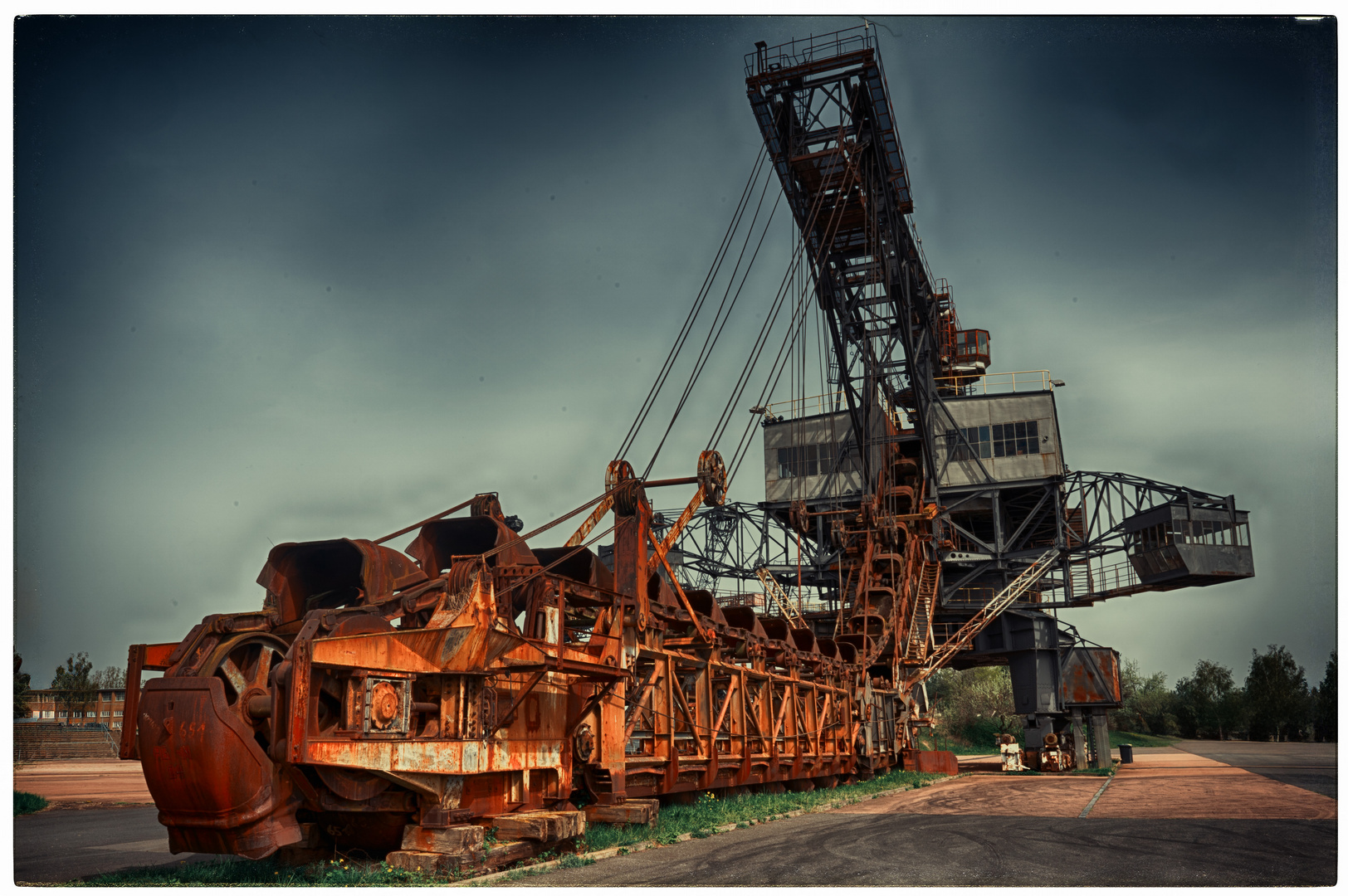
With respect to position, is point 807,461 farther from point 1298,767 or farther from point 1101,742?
point 1298,767

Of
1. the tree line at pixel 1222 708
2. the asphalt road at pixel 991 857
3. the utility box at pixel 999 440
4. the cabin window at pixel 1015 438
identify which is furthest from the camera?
the tree line at pixel 1222 708

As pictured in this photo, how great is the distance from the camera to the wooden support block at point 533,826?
9039mm

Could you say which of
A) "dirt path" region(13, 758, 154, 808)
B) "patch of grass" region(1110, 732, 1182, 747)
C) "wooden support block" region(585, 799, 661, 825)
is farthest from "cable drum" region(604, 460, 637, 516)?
"patch of grass" region(1110, 732, 1182, 747)

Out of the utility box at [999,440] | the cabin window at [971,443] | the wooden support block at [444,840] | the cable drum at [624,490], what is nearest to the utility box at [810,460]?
the utility box at [999,440]

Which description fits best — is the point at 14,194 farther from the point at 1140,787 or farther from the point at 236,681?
the point at 1140,787

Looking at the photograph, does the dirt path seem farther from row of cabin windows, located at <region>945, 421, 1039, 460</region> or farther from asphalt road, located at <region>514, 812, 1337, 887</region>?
row of cabin windows, located at <region>945, 421, 1039, 460</region>

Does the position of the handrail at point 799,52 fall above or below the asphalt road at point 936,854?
above

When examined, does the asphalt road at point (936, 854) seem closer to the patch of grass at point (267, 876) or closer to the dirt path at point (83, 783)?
the patch of grass at point (267, 876)

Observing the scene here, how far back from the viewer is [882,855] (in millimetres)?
9812

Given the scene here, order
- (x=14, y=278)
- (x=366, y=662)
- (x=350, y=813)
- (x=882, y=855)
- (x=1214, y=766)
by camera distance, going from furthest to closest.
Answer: (x=1214, y=766)
(x=882, y=855)
(x=350, y=813)
(x=366, y=662)
(x=14, y=278)

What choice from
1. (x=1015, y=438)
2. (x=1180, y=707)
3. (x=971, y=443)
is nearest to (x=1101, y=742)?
(x=1015, y=438)

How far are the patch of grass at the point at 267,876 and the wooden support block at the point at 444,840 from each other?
26cm

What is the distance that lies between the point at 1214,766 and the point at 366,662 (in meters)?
30.1

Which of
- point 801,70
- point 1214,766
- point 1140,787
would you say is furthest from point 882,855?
point 1214,766
